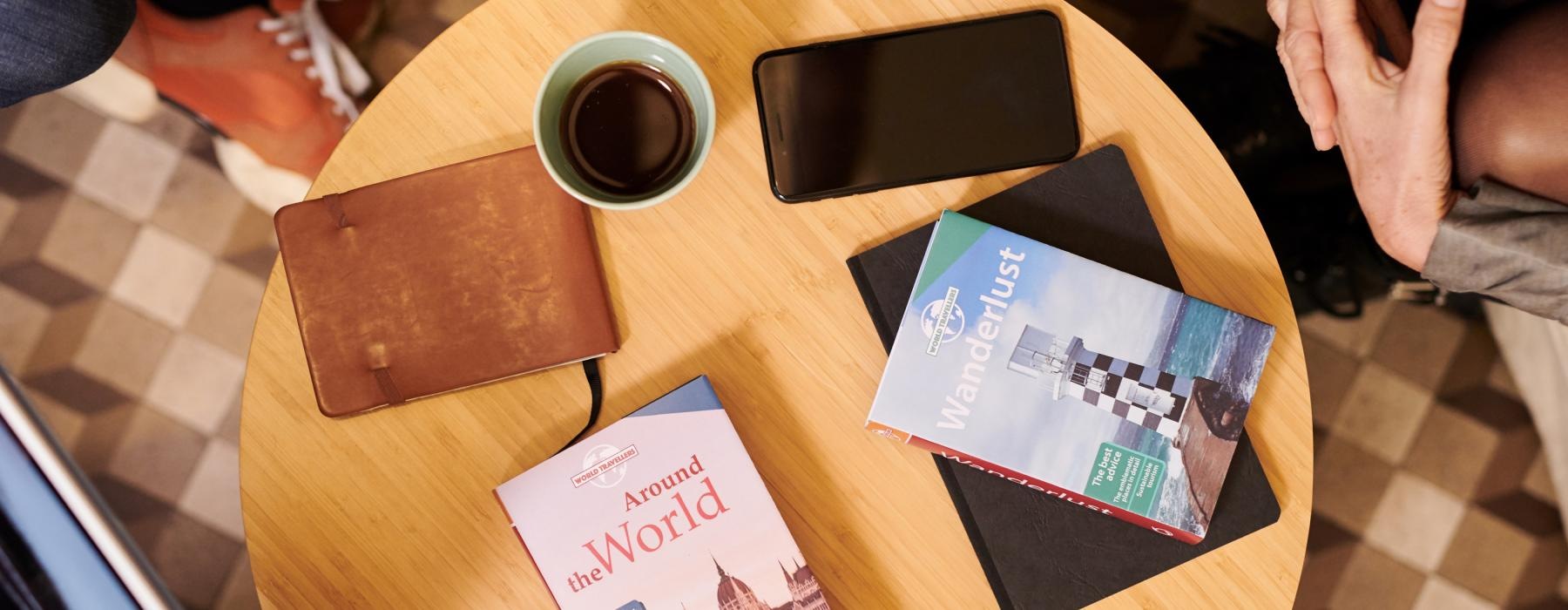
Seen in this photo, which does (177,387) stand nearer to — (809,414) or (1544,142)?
(809,414)

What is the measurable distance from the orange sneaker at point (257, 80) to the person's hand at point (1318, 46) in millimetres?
1324

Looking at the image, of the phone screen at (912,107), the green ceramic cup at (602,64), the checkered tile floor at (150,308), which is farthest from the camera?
the checkered tile floor at (150,308)

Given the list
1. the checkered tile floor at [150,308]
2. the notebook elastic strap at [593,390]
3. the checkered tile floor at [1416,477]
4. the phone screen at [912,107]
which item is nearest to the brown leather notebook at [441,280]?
the notebook elastic strap at [593,390]

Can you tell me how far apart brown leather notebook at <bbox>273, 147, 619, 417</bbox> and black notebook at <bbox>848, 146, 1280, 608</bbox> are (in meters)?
0.28

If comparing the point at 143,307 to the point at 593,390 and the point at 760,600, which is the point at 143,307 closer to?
the point at 593,390

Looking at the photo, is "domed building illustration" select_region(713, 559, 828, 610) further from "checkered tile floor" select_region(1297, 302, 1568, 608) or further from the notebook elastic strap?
"checkered tile floor" select_region(1297, 302, 1568, 608)

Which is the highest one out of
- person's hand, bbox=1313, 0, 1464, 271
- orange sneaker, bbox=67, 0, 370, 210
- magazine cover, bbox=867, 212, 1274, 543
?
person's hand, bbox=1313, 0, 1464, 271

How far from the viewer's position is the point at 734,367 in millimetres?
814

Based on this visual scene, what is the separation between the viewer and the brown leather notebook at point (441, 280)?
2.52 feet

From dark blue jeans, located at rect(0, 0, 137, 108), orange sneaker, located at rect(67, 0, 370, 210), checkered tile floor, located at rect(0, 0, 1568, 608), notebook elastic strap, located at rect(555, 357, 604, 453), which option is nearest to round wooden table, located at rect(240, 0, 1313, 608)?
notebook elastic strap, located at rect(555, 357, 604, 453)

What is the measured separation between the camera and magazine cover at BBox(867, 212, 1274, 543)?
76 centimetres

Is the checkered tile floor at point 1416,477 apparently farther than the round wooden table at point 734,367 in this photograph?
Yes

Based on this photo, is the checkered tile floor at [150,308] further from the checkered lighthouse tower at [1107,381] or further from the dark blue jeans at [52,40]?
the checkered lighthouse tower at [1107,381]

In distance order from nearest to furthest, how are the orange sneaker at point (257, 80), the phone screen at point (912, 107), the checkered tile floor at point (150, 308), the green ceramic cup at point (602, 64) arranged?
the green ceramic cup at point (602, 64) < the phone screen at point (912, 107) < the orange sneaker at point (257, 80) < the checkered tile floor at point (150, 308)
